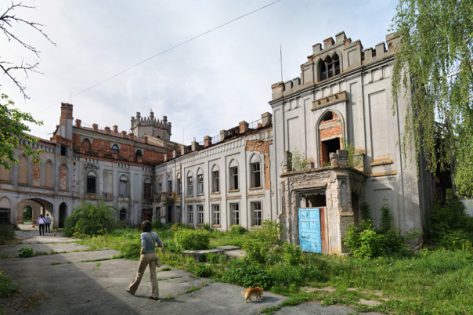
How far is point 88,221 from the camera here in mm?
25219

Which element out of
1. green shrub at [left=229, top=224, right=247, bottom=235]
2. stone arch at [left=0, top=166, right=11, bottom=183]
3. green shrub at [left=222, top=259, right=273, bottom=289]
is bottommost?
green shrub at [left=229, top=224, right=247, bottom=235]

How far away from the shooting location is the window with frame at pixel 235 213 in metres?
26.0

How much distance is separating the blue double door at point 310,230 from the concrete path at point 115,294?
6325mm

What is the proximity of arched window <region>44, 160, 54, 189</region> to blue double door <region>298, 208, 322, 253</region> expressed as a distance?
76.4ft

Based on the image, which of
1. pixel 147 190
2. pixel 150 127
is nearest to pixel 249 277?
pixel 147 190

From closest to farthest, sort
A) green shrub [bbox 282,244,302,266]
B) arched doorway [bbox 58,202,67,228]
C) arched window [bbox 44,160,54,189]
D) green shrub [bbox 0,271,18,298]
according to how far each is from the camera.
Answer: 1. green shrub [bbox 0,271,18,298]
2. green shrub [bbox 282,244,302,266]
3. arched window [bbox 44,160,54,189]
4. arched doorway [bbox 58,202,67,228]

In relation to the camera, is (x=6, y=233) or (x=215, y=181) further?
(x=215, y=181)

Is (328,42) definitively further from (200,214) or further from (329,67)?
(200,214)

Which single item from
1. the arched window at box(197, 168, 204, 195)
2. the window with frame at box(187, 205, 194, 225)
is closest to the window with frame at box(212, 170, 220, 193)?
the arched window at box(197, 168, 204, 195)

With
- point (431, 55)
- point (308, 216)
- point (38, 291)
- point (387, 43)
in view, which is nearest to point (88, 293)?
point (38, 291)

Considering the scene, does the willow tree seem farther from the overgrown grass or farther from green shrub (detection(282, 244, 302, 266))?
green shrub (detection(282, 244, 302, 266))

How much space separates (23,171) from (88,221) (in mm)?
7317

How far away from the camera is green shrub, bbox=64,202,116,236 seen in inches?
981

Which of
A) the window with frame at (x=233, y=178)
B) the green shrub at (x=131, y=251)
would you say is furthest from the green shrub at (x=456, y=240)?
the window with frame at (x=233, y=178)
